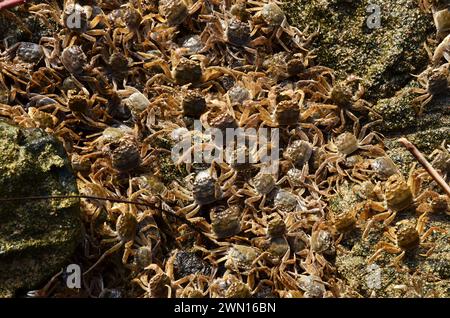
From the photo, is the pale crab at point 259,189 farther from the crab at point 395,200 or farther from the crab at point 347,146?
the crab at point 395,200

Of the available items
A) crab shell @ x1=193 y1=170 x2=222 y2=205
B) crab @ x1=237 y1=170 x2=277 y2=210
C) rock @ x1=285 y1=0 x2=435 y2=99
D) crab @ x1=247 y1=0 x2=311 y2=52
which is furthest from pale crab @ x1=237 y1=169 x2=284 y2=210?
crab @ x1=247 y1=0 x2=311 y2=52

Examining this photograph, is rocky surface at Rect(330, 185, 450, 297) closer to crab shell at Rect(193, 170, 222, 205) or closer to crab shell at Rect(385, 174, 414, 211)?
crab shell at Rect(385, 174, 414, 211)

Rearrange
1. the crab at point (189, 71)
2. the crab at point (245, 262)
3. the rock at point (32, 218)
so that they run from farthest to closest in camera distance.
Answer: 1. the crab at point (189, 71)
2. the crab at point (245, 262)
3. the rock at point (32, 218)

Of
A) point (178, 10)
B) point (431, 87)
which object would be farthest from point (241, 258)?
point (178, 10)

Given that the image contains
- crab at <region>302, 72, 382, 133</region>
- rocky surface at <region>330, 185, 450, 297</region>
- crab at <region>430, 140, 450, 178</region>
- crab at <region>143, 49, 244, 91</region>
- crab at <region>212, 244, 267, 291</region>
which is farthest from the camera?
crab at <region>143, 49, 244, 91</region>

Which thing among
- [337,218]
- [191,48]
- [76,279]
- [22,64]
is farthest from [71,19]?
[337,218]

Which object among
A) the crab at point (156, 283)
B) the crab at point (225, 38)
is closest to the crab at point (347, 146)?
the crab at point (225, 38)

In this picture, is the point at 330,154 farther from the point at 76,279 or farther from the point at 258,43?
the point at 76,279
